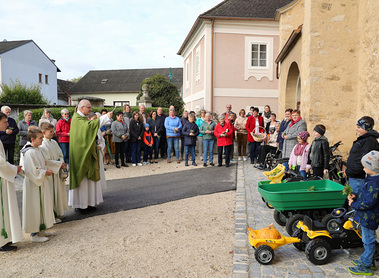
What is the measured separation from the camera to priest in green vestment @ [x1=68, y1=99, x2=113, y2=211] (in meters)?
6.29

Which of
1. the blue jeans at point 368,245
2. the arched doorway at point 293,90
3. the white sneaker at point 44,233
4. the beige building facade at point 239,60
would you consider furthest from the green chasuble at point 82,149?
the beige building facade at point 239,60

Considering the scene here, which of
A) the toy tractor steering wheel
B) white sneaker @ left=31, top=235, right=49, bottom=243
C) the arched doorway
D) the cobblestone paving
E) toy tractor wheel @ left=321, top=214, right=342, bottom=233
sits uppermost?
the arched doorway

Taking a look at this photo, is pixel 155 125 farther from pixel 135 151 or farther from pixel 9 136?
pixel 9 136

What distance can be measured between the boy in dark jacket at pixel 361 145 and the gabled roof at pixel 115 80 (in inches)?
1802

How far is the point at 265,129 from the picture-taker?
1175 centimetres

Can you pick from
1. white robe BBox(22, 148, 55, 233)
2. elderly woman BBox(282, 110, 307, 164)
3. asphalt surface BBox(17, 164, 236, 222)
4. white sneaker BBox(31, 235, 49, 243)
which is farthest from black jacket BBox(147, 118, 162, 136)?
white sneaker BBox(31, 235, 49, 243)

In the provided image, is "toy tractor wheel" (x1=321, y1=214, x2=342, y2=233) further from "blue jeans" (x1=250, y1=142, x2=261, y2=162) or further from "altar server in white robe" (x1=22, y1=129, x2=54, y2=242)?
"blue jeans" (x1=250, y1=142, x2=261, y2=162)

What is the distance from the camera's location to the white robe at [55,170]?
551cm

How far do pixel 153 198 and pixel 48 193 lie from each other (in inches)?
108

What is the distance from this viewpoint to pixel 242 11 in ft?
68.8

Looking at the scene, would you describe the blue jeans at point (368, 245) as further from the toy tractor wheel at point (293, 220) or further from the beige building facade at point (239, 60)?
the beige building facade at point (239, 60)

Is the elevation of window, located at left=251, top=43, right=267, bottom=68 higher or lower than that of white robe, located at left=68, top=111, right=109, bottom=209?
higher

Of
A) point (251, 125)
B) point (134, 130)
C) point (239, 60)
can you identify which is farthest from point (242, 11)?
point (134, 130)

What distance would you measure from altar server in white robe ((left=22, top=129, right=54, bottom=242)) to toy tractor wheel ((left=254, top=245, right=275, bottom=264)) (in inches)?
127
